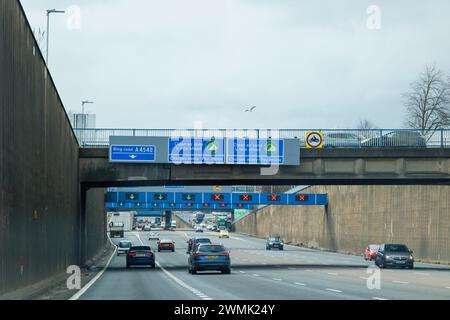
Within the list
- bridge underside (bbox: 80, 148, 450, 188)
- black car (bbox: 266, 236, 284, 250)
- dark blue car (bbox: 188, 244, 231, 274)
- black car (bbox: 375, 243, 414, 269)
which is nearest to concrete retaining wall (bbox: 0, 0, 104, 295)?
dark blue car (bbox: 188, 244, 231, 274)

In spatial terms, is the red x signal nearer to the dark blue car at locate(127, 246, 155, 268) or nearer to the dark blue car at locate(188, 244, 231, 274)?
the dark blue car at locate(127, 246, 155, 268)

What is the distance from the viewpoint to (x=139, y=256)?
Result: 185 ft

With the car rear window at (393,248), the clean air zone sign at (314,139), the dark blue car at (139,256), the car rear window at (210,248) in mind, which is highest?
the clean air zone sign at (314,139)

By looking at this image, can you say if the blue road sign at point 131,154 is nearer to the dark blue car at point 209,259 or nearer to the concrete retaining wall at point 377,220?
the dark blue car at point 209,259

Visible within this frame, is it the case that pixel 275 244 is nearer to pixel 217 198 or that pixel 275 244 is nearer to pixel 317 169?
pixel 217 198

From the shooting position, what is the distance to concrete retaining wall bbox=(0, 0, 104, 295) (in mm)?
25578

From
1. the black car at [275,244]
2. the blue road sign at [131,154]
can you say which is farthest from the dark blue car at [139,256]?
the black car at [275,244]

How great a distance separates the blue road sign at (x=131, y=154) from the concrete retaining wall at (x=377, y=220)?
964 inches

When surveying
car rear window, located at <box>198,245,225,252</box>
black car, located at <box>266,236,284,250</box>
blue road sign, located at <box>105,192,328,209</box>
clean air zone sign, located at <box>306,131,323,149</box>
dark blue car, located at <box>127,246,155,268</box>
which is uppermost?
clean air zone sign, located at <box>306,131,323,149</box>

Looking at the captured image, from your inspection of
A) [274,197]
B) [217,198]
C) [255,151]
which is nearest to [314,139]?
[255,151]

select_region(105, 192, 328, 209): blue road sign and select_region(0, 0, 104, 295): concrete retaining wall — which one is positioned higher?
select_region(0, 0, 104, 295): concrete retaining wall

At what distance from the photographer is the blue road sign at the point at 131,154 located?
5203 cm

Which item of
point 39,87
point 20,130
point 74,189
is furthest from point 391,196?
point 20,130

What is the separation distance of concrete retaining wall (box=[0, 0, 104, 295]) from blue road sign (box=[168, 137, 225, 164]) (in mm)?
8423
